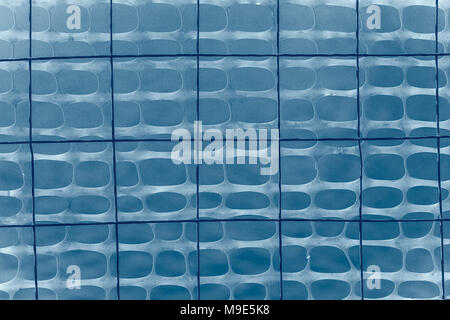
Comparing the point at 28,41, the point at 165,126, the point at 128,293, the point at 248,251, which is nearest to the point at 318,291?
the point at 248,251

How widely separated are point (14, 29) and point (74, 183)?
677mm

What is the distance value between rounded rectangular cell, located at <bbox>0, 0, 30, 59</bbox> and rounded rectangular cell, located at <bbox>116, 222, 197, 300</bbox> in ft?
2.75

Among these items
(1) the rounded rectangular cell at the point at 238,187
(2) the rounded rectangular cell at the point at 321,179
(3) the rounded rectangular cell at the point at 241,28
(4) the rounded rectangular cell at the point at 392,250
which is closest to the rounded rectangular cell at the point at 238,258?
(1) the rounded rectangular cell at the point at 238,187

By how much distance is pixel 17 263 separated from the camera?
2.04 meters

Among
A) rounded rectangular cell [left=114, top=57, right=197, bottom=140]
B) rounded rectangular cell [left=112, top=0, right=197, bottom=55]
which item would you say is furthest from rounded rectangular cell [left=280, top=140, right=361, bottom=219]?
rounded rectangular cell [left=112, top=0, right=197, bottom=55]

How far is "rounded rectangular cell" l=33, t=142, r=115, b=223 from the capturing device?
2.03 m

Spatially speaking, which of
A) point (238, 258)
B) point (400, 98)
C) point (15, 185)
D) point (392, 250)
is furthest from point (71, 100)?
point (392, 250)

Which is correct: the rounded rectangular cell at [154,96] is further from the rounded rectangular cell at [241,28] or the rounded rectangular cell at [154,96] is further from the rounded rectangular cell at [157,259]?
the rounded rectangular cell at [157,259]

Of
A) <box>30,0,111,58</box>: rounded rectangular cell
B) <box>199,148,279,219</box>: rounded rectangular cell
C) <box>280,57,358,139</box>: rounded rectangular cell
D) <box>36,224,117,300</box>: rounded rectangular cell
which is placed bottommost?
<box>36,224,117,300</box>: rounded rectangular cell

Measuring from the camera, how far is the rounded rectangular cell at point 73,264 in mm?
2035

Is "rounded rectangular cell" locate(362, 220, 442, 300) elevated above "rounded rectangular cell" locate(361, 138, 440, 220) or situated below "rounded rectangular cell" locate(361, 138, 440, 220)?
below

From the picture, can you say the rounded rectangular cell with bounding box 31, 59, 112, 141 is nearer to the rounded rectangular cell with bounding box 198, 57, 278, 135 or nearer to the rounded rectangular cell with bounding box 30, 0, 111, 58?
the rounded rectangular cell with bounding box 30, 0, 111, 58

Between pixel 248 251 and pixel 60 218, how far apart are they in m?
0.79

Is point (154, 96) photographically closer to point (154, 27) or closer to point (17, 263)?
point (154, 27)
